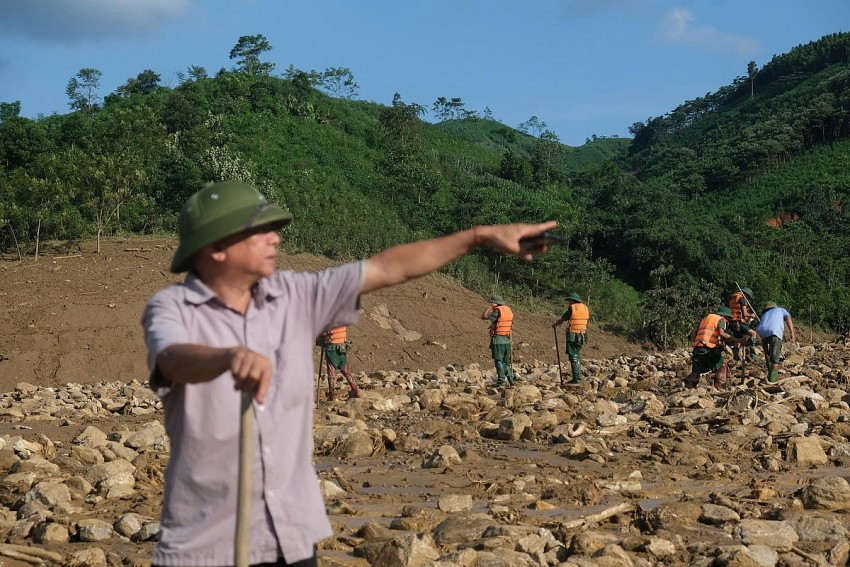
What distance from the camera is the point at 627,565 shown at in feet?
18.8

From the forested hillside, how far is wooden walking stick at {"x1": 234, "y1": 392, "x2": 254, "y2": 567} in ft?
75.1

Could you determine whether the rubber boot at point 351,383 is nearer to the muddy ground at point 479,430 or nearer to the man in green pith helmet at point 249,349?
the muddy ground at point 479,430

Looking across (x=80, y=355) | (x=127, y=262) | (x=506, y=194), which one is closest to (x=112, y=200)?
(x=127, y=262)

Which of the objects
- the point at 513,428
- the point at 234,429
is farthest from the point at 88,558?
the point at 513,428

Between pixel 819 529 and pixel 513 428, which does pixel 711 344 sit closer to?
pixel 513 428

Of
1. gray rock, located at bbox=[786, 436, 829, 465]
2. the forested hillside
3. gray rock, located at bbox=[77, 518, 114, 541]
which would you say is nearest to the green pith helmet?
gray rock, located at bbox=[77, 518, 114, 541]

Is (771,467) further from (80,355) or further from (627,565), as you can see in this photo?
(80,355)

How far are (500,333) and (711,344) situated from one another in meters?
3.72

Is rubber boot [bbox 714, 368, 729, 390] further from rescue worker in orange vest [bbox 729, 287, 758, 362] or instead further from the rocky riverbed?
rescue worker in orange vest [bbox 729, 287, 758, 362]

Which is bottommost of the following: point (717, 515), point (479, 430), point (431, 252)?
point (479, 430)

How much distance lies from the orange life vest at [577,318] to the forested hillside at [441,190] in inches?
495

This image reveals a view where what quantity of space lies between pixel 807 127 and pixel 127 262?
208 ft

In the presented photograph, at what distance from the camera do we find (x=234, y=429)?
270cm

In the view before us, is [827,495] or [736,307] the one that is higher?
[736,307]
